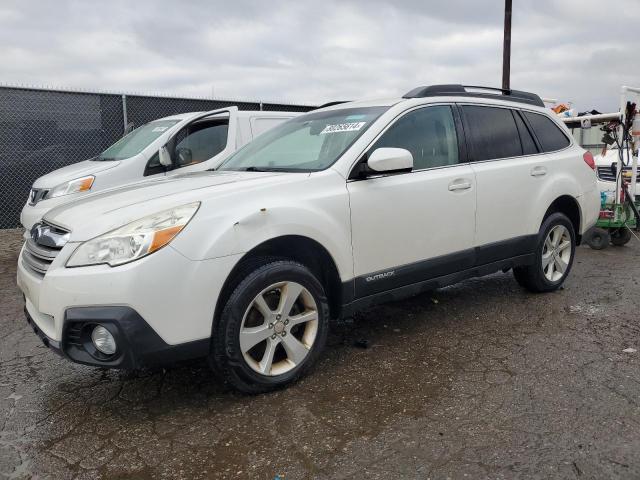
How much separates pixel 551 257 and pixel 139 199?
3.60 metres

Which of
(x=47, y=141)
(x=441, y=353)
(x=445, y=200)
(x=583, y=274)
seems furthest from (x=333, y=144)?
(x=47, y=141)

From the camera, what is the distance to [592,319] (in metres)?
4.36

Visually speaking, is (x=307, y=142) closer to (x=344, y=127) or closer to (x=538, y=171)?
(x=344, y=127)

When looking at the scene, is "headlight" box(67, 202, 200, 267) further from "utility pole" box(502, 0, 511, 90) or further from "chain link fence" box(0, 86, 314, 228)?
"utility pole" box(502, 0, 511, 90)

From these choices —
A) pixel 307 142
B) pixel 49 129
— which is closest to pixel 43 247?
pixel 307 142

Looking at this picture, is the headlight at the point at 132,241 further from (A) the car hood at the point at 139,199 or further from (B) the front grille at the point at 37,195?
(B) the front grille at the point at 37,195

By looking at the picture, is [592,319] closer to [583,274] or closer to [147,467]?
[583,274]

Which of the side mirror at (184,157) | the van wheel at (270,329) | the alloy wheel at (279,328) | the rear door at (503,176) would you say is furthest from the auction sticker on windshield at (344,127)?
the side mirror at (184,157)

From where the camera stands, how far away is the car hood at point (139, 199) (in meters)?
2.82

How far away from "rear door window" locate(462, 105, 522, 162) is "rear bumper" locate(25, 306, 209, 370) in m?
2.60

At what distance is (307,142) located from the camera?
390 centimetres

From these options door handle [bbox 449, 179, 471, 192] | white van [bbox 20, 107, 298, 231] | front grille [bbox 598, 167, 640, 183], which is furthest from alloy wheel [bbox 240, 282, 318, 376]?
front grille [bbox 598, 167, 640, 183]

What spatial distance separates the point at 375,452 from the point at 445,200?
193 centimetres

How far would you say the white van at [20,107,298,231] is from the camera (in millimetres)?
6839
